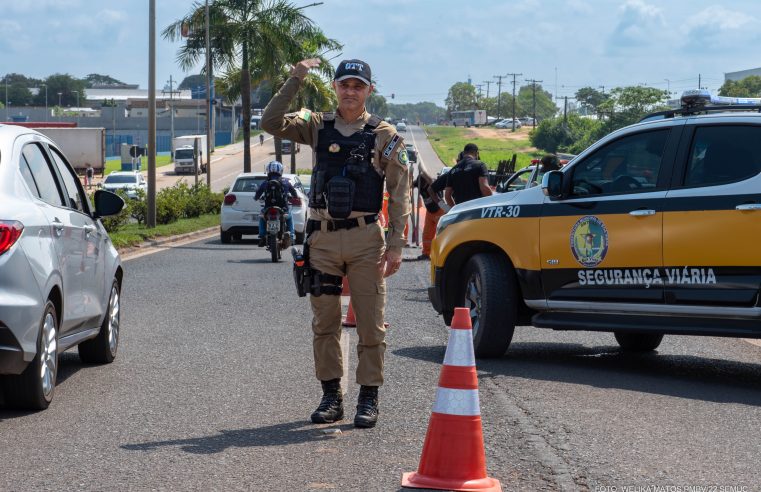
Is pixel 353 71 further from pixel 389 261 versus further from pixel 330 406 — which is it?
pixel 330 406

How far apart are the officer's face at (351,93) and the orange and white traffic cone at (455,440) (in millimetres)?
1887

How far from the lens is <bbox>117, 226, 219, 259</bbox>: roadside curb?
2350 centimetres

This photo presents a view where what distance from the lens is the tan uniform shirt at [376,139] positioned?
23.3 feet

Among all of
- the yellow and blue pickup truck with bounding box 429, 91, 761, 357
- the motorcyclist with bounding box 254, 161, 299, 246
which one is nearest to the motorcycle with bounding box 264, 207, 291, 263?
the motorcyclist with bounding box 254, 161, 299, 246

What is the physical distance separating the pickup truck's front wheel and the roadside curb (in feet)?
44.6

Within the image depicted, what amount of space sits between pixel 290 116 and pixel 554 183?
3.10 metres

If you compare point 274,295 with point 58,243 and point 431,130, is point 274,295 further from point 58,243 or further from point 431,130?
point 431,130

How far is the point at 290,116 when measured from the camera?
23.5ft

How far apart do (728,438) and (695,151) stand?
2845mm

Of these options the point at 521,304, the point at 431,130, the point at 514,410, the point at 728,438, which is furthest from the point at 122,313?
the point at 431,130

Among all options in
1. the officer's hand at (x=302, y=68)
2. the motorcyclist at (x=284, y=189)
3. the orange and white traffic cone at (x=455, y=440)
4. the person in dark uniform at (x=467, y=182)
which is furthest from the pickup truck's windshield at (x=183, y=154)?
the orange and white traffic cone at (x=455, y=440)

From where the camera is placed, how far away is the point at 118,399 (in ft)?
26.0

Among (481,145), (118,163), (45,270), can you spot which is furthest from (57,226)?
(481,145)

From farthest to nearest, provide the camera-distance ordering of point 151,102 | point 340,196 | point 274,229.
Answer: point 151,102
point 274,229
point 340,196
